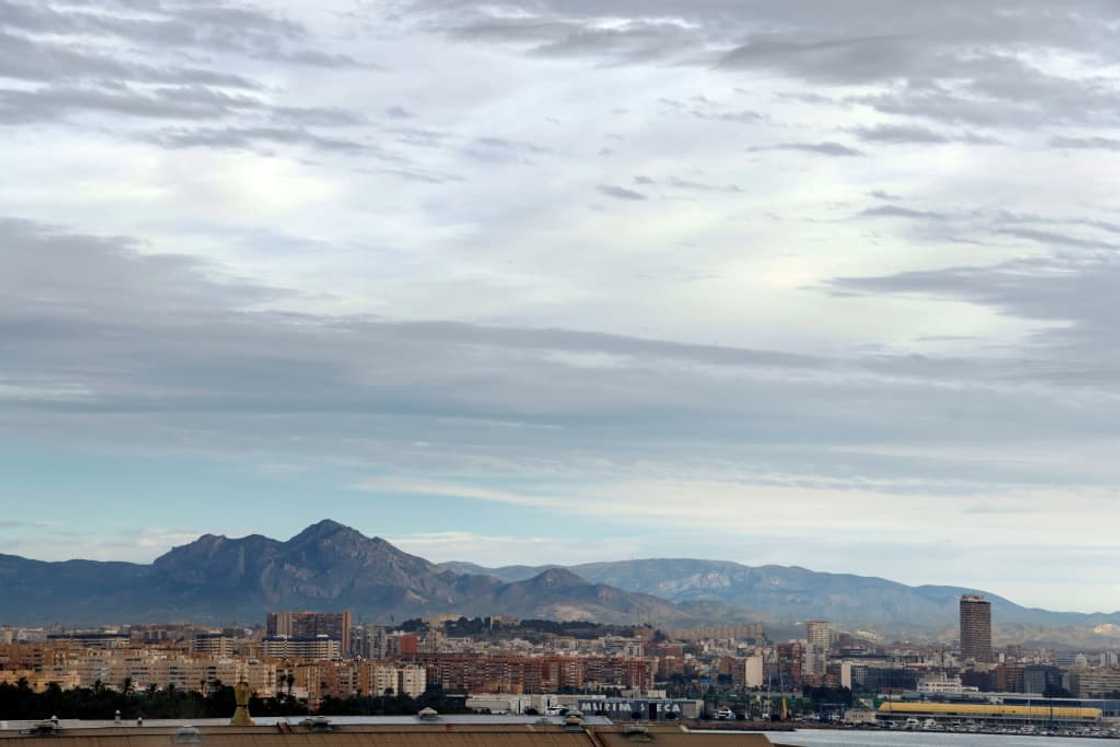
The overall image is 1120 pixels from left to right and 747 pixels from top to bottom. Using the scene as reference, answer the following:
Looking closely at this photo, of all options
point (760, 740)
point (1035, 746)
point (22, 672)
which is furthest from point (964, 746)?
point (760, 740)

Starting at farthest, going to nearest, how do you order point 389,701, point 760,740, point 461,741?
point 389,701, point 760,740, point 461,741

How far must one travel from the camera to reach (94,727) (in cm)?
4947

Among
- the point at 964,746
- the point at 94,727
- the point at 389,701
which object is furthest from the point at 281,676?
the point at 94,727

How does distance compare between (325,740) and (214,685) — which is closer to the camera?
(325,740)

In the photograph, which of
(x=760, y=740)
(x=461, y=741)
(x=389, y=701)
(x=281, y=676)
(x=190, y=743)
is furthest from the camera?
(x=281, y=676)

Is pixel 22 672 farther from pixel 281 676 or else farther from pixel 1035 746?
pixel 1035 746

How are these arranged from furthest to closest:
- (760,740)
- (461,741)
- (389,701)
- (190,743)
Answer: (389,701) → (760,740) → (461,741) → (190,743)

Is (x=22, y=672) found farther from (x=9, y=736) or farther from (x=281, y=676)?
(x=9, y=736)

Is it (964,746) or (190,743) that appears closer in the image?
(190,743)

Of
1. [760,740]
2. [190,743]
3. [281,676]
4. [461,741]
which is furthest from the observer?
[281,676]

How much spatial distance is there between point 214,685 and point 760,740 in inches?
5560

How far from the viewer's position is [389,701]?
146500mm

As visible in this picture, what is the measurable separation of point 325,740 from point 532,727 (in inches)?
212

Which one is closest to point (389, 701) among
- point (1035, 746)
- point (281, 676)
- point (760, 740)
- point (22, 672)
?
point (281, 676)
